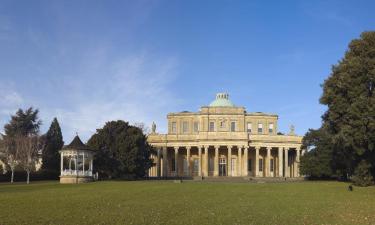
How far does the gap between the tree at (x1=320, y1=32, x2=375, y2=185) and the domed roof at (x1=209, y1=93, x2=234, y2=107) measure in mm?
54278

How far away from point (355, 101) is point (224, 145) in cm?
5143

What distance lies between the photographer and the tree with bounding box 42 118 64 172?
81.1m

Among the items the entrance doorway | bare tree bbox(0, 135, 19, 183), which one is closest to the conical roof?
bare tree bbox(0, 135, 19, 183)

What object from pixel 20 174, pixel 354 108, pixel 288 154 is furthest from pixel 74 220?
pixel 288 154

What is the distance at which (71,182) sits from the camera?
192 ft

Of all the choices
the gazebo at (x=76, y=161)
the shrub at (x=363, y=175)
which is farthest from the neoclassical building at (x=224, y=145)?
the shrub at (x=363, y=175)

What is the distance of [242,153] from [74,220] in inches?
3117

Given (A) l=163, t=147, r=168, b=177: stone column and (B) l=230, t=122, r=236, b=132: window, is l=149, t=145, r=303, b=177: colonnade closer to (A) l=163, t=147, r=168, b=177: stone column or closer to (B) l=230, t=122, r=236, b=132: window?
(A) l=163, t=147, r=168, b=177: stone column

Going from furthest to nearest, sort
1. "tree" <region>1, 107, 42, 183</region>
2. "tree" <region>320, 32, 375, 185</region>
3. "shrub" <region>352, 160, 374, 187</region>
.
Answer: "tree" <region>1, 107, 42, 183</region> → "shrub" <region>352, 160, 374, 187</region> → "tree" <region>320, 32, 375, 185</region>

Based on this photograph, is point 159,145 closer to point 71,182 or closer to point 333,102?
point 71,182

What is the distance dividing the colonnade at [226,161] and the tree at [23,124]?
24.6 m

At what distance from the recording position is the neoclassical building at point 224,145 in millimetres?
91938

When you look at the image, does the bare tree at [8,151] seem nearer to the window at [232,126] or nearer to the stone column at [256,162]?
the window at [232,126]

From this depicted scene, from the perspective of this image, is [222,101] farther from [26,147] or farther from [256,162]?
[26,147]
